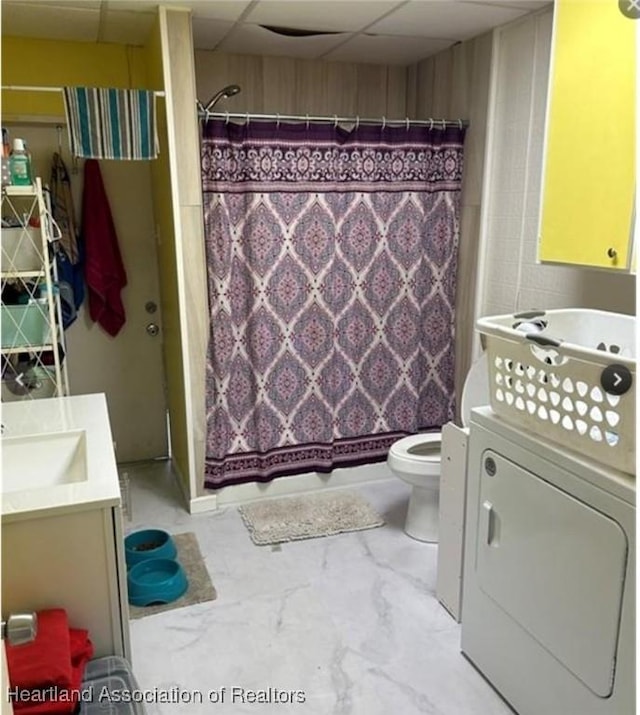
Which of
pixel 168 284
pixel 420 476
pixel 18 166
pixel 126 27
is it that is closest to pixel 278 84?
pixel 126 27

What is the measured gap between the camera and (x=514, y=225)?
2.97 meters

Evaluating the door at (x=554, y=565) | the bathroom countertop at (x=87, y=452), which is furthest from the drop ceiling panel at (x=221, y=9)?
the door at (x=554, y=565)

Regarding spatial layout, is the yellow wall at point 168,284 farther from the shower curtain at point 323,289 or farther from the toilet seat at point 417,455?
the toilet seat at point 417,455

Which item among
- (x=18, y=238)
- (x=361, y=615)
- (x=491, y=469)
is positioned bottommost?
(x=361, y=615)

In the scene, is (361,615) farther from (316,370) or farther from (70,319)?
(70,319)

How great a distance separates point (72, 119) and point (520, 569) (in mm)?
2362

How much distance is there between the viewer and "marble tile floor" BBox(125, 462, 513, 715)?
6.44 ft

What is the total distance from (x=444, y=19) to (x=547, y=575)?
234 centimetres

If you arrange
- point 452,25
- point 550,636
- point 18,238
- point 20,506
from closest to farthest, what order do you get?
1. point 20,506
2. point 550,636
3. point 18,238
4. point 452,25

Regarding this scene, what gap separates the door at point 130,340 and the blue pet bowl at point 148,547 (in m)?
1.15

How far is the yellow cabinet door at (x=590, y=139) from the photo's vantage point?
68.9 inches

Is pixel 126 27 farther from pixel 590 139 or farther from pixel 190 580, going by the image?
pixel 190 580

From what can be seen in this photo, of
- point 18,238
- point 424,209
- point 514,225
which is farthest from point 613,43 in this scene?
point 18,238

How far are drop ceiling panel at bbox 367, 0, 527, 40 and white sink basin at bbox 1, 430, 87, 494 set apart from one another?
2.15m
